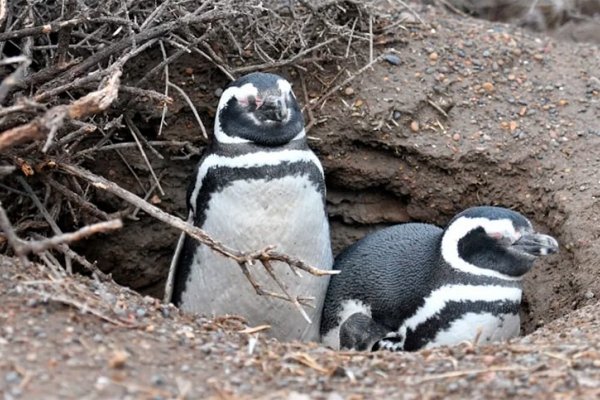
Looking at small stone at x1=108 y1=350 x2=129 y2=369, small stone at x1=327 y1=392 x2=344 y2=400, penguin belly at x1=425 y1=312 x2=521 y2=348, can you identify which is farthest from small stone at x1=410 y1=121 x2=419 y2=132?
small stone at x1=108 y1=350 x2=129 y2=369

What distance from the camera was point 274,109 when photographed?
140 inches

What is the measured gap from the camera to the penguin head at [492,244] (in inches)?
138

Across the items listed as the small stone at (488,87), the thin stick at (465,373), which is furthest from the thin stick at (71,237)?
the small stone at (488,87)

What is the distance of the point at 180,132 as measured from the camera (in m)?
4.29

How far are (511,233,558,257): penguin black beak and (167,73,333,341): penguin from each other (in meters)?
0.66

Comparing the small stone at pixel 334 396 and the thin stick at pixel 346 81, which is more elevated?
the thin stick at pixel 346 81

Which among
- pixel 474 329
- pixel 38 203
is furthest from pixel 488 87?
pixel 38 203

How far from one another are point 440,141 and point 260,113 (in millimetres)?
952

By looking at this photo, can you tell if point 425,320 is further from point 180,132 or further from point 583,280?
point 180,132

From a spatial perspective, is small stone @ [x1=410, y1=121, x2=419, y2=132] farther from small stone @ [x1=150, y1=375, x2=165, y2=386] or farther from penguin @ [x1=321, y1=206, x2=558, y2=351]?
small stone @ [x1=150, y1=375, x2=165, y2=386]

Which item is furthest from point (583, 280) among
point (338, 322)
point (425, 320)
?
point (338, 322)

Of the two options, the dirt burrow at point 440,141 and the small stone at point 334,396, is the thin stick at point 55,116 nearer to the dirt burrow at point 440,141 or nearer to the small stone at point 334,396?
the small stone at point 334,396

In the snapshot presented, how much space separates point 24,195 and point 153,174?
464 millimetres

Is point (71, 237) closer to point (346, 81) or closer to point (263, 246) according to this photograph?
point (263, 246)
